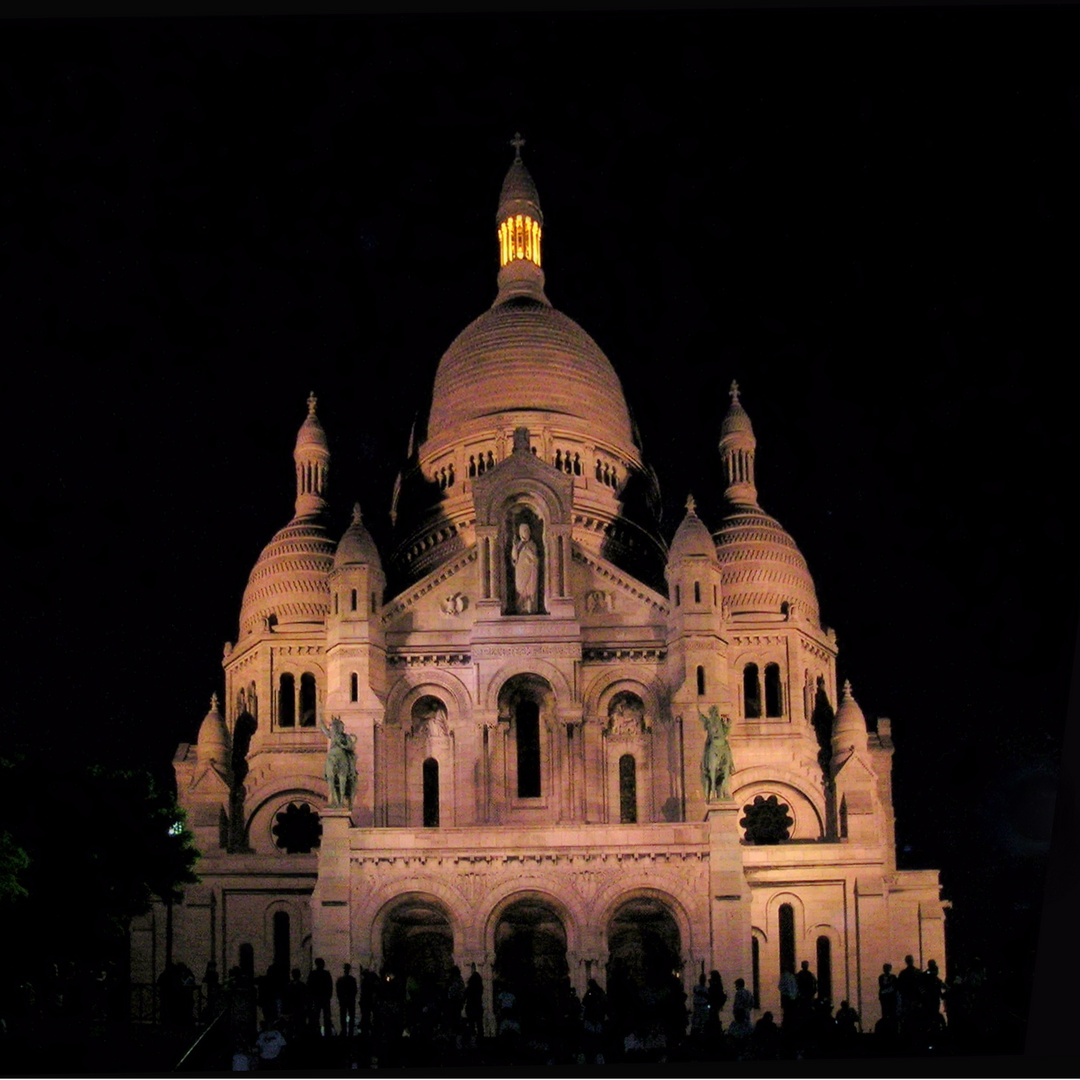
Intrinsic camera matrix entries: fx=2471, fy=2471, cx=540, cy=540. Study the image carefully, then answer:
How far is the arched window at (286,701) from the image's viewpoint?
50.3m

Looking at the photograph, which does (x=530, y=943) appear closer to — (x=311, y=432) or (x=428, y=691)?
(x=428, y=691)

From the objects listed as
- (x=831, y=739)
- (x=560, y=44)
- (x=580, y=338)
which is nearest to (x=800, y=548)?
(x=831, y=739)

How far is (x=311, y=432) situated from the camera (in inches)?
1890

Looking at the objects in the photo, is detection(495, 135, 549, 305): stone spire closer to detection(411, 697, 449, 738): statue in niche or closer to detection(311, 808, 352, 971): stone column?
detection(411, 697, 449, 738): statue in niche

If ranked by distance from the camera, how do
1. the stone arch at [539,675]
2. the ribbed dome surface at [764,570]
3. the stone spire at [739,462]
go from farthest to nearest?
the stone spire at [739,462], the ribbed dome surface at [764,570], the stone arch at [539,675]

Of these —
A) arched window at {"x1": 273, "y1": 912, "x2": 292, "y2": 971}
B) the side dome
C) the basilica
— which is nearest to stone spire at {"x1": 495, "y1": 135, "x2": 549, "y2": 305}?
the basilica

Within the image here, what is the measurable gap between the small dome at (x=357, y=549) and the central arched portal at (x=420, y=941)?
7.34m

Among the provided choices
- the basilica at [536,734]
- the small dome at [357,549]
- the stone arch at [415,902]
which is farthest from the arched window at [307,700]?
the stone arch at [415,902]

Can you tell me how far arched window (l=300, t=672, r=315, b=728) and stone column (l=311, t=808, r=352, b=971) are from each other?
7.55m

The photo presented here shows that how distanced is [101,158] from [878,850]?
758 inches

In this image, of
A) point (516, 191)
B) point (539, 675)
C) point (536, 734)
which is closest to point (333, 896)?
point (536, 734)

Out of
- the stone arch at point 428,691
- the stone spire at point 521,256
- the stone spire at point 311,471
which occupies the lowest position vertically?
the stone arch at point 428,691

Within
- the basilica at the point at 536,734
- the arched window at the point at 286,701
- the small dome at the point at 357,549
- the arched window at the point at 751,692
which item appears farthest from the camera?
the arched window at the point at 751,692

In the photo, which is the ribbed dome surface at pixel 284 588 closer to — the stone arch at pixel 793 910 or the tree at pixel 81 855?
the stone arch at pixel 793 910
